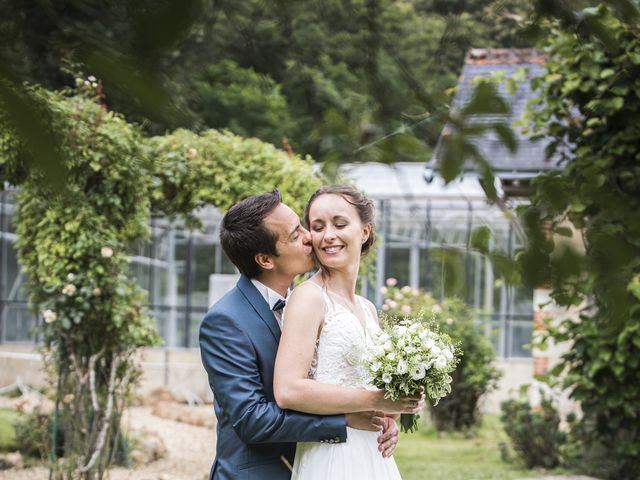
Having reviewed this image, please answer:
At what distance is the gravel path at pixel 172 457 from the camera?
731 centimetres

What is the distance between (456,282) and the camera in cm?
104

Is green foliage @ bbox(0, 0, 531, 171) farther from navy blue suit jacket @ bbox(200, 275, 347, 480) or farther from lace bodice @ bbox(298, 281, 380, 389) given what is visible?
lace bodice @ bbox(298, 281, 380, 389)

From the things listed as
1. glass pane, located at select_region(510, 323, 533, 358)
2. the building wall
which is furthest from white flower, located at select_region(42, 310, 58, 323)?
glass pane, located at select_region(510, 323, 533, 358)

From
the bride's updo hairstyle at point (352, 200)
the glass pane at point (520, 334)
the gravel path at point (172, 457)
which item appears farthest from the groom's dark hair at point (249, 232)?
the glass pane at point (520, 334)

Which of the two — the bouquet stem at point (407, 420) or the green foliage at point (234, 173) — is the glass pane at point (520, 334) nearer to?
the green foliage at point (234, 173)

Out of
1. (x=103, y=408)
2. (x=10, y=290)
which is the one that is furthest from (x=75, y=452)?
(x=10, y=290)

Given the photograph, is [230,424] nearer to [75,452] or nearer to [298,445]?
[298,445]

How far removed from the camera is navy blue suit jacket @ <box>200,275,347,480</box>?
2496 millimetres

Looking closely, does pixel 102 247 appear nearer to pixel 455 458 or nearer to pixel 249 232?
pixel 249 232

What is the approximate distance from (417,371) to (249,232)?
583mm

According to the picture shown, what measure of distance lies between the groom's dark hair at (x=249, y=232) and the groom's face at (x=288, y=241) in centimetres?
1

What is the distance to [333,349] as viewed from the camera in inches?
106

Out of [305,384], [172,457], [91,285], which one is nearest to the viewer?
[305,384]

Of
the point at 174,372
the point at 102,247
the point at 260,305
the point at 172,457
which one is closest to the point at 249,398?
the point at 260,305
